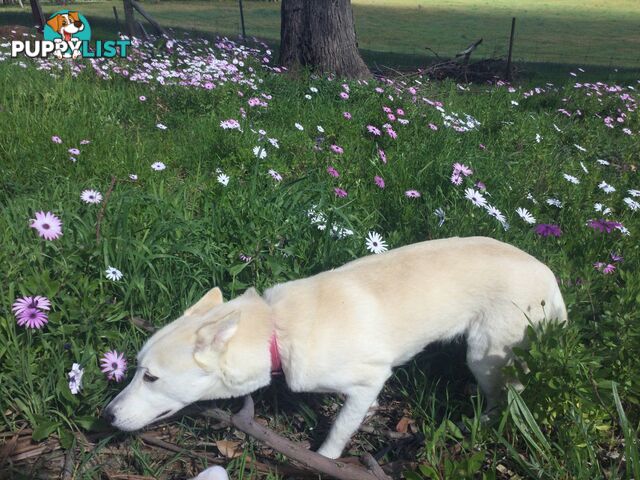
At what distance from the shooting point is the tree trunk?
26.0ft

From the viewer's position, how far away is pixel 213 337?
2.23 m

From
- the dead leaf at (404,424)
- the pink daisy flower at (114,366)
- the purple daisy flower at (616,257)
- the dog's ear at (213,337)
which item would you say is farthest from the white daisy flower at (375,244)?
the pink daisy flower at (114,366)

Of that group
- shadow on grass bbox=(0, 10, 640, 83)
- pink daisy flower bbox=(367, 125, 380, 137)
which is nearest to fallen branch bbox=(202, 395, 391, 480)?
pink daisy flower bbox=(367, 125, 380, 137)

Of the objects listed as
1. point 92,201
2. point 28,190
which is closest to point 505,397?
point 92,201

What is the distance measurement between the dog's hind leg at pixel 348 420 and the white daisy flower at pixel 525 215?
1834 mm

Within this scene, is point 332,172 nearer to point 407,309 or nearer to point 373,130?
point 373,130

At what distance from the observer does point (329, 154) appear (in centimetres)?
466

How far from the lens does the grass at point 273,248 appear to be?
2377mm

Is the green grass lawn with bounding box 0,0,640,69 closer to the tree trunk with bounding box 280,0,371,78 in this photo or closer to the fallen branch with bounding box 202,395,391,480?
the tree trunk with bounding box 280,0,371,78

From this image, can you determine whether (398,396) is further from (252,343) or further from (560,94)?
(560,94)

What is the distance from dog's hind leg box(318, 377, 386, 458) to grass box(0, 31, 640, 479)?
0.21m

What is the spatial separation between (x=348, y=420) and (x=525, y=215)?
208cm

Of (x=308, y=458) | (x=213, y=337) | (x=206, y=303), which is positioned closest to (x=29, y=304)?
(x=206, y=303)

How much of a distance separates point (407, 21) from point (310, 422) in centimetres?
3041
